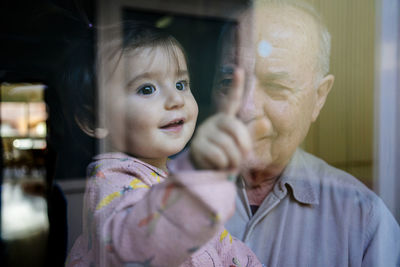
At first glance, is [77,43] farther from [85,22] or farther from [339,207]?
[339,207]

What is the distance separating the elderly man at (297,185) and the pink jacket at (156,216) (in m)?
0.28

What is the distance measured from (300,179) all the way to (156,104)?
50 centimetres

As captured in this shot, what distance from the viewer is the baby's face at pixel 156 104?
664mm

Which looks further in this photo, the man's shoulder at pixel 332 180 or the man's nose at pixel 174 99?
the man's shoulder at pixel 332 180

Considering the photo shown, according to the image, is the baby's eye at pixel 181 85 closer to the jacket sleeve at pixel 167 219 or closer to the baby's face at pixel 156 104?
the baby's face at pixel 156 104

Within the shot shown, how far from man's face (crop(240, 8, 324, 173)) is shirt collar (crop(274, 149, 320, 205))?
3.0 inches

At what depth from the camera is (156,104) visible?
660mm

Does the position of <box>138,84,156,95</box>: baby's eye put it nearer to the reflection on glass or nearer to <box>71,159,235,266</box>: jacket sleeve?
<box>71,159,235,266</box>: jacket sleeve

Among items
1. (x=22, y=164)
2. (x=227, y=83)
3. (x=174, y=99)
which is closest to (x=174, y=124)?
(x=174, y=99)

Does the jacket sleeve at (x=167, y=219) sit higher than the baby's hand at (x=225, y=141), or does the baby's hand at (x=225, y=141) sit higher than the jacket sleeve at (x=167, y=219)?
the baby's hand at (x=225, y=141)

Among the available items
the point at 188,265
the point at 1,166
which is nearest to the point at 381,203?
the point at 188,265

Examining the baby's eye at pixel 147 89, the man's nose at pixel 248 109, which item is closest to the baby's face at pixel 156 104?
the baby's eye at pixel 147 89

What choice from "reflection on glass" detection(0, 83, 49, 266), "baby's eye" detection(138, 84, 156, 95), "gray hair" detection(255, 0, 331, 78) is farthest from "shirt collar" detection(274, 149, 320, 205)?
"reflection on glass" detection(0, 83, 49, 266)

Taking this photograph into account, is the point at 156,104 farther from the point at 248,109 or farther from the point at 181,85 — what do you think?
the point at 248,109
